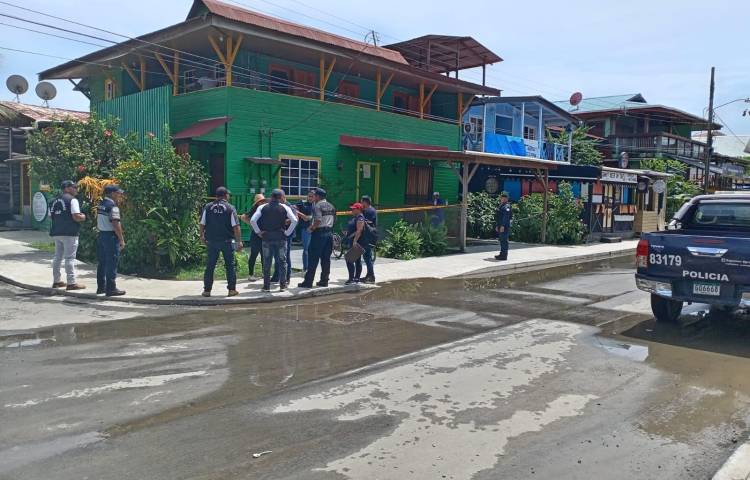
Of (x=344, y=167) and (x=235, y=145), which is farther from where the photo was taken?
(x=344, y=167)

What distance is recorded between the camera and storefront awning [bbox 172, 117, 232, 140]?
16.2 m

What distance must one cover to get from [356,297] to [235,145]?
8.02m

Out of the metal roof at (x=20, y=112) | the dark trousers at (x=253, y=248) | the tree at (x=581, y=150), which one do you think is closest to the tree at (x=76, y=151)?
the dark trousers at (x=253, y=248)

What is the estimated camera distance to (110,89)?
2284 centimetres

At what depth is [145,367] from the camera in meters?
6.27

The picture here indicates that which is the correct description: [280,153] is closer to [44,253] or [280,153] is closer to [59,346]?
[44,253]

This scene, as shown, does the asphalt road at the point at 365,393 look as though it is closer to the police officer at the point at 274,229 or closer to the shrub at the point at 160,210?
the police officer at the point at 274,229

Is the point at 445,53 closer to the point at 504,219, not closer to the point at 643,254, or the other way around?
the point at 504,219

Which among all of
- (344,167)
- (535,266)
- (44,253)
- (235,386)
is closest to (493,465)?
(235,386)

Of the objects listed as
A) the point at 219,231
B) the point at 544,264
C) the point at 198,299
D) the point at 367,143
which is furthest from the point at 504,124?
the point at 198,299

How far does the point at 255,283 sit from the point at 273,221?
167 cm

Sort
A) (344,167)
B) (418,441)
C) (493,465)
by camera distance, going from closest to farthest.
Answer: (493,465)
(418,441)
(344,167)

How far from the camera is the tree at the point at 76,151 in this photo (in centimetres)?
1444

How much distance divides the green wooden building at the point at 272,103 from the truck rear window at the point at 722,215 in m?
10.3
